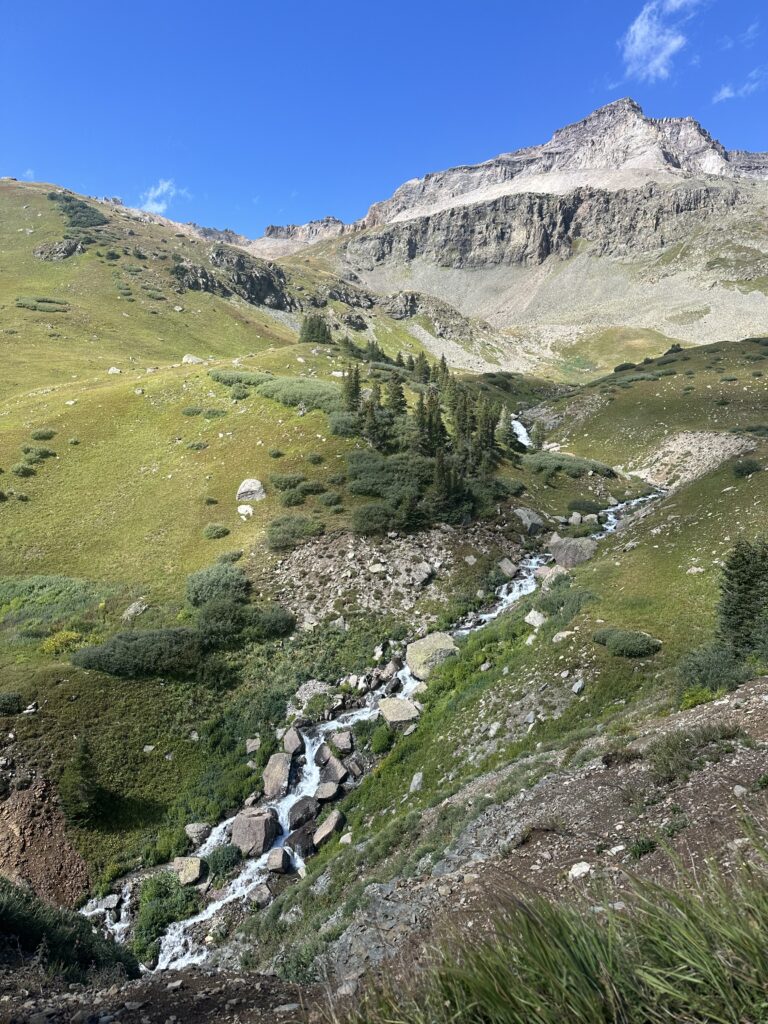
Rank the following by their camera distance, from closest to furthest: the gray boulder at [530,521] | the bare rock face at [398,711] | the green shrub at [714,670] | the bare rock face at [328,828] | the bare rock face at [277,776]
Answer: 1. the green shrub at [714,670]
2. the bare rock face at [328,828]
3. the bare rock face at [277,776]
4. the bare rock face at [398,711]
5. the gray boulder at [530,521]

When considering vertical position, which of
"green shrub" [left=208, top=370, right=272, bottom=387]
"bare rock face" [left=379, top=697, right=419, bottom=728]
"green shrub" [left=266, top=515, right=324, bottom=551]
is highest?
"green shrub" [left=208, top=370, right=272, bottom=387]

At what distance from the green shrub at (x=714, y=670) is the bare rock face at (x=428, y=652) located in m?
11.1

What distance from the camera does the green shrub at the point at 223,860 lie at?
53.9ft

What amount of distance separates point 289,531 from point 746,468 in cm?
3244

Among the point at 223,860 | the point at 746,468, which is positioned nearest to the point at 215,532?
the point at 223,860

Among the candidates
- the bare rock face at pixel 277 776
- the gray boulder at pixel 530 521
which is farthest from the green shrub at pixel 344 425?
the bare rock face at pixel 277 776

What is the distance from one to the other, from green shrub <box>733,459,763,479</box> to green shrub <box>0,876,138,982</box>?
4077cm

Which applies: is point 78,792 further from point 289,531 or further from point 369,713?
point 289,531

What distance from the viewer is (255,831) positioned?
17.2 m

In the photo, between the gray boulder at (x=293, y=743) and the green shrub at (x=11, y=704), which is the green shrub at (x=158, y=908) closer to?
the gray boulder at (x=293, y=743)

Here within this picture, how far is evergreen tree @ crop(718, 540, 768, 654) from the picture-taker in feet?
49.6

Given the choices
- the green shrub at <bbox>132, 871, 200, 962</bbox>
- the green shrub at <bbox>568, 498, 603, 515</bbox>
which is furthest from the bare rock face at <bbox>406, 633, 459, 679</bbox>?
the green shrub at <bbox>568, 498, 603, 515</bbox>

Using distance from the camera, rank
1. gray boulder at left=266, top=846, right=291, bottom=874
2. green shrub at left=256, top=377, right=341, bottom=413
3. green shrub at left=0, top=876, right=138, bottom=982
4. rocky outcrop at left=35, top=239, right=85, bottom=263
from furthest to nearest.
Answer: rocky outcrop at left=35, top=239, right=85, bottom=263 < green shrub at left=256, top=377, right=341, bottom=413 < gray boulder at left=266, top=846, right=291, bottom=874 < green shrub at left=0, top=876, right=138, bottom=982

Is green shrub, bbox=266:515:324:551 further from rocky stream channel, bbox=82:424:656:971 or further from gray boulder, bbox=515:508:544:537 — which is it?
gray boulder, bbox=515:508:544:537
